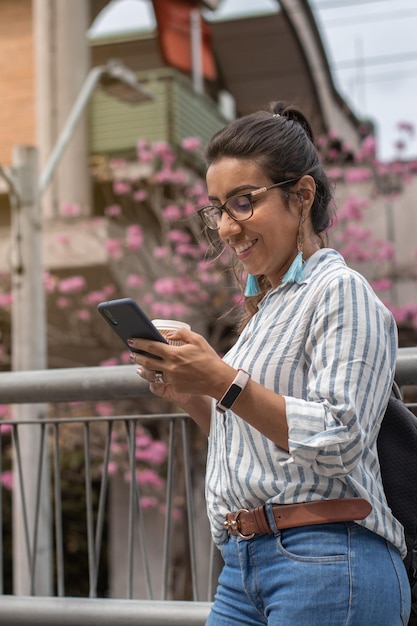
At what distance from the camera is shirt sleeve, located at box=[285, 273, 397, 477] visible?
203cm

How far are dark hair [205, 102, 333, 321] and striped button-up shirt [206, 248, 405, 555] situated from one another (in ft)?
0.48

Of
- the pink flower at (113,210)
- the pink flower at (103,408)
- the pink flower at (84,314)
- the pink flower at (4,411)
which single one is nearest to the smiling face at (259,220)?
the pink flower at (103,408)

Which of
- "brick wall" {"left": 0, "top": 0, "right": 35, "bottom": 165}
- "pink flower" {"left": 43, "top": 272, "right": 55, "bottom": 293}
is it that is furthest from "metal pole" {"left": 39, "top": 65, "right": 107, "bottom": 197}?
"brick wall" {"left": 0, "top": 0, "right": 35, "bottom": 165}

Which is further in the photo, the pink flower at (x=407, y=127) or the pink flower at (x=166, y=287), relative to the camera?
the pink flower at (x=407, y=127)

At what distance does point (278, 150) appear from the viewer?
230 cm

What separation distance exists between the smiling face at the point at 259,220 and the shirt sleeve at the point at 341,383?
0.72 feet

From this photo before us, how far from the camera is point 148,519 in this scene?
12734mm

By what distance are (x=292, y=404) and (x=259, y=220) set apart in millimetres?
462

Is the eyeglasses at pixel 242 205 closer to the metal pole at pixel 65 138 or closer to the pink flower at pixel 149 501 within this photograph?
the metal pole at pixel 65 138

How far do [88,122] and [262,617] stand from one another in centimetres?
1193

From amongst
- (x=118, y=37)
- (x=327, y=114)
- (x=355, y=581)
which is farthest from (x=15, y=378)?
(x=327, y=114)

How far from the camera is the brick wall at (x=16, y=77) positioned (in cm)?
1375

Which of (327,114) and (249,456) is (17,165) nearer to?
(249,456)

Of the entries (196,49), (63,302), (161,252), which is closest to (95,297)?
(63,302)
